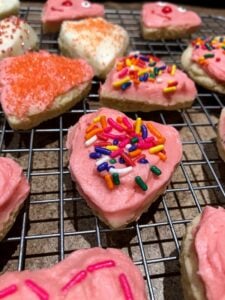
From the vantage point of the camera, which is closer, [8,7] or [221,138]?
[221,138]

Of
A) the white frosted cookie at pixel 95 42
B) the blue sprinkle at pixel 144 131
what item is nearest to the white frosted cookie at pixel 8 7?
the white frosted cookie at pixel 95 42

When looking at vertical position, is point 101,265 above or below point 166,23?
below

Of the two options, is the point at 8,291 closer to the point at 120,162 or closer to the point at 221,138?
the point at 120,162

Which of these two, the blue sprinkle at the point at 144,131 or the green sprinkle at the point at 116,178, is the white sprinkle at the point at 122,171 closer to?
the green sprinkle at the point at 116,178

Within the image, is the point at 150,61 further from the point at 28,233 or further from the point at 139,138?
the point at 28,233

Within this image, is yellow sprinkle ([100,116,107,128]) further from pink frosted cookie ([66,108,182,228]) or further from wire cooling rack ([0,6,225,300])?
wire cooling rack ([0,6,225,300])

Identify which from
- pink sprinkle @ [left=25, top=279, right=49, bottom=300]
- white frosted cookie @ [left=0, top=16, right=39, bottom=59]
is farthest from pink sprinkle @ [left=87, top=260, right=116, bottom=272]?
white frosted cookie @ [left=0, top=16, right=39, bottom=59]

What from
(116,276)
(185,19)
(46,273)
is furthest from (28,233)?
(185,19)

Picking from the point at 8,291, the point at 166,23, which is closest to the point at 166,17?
the point at 166,23
